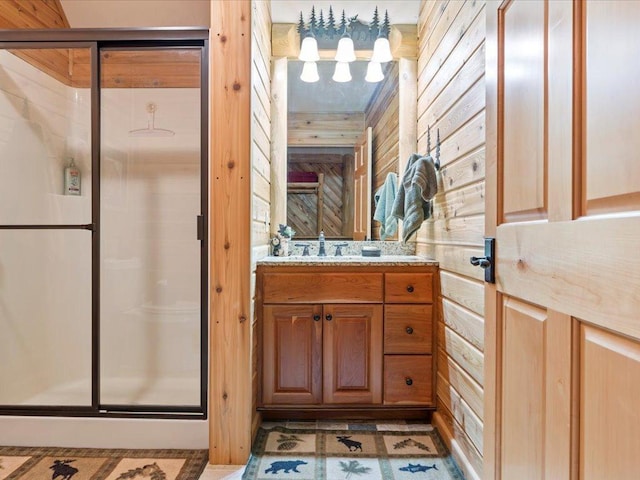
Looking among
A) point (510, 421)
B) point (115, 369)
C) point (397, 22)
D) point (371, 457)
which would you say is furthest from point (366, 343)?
point (397, 22)

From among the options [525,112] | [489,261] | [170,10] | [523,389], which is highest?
[170,10]

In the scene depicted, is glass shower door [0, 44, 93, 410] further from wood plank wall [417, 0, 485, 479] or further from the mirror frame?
wood plank wall [417, 0, 485, 479]

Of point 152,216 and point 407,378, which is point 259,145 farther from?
point 407,378

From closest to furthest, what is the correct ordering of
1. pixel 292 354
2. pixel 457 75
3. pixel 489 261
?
pixel 489 261
pixel 457 75
pixel 292 354

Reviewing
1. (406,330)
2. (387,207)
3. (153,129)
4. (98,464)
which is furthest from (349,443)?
(153,129)

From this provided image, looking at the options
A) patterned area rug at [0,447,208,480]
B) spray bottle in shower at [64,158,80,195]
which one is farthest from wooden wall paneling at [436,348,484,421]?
spray bottle in shower at [64,158,80,195]

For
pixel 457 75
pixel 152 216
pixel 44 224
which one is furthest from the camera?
pixel 152 216

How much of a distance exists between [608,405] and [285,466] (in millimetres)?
A: 1404

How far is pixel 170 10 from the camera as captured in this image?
2289 millimetres

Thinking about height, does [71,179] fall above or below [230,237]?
above

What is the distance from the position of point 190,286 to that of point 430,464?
67.2 inches

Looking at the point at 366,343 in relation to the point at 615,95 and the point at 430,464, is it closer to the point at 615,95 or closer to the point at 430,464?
the point at 430,464

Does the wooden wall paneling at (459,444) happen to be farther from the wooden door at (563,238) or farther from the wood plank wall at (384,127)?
the wood plank wall at (384,127)

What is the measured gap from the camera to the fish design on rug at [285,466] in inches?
64.5
